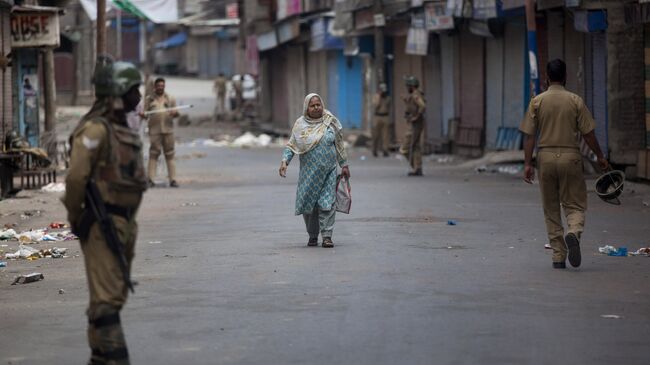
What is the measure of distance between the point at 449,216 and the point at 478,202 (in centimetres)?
224

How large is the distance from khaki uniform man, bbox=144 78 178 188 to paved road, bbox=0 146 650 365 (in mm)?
5179

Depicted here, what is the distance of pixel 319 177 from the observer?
13422 millimetres

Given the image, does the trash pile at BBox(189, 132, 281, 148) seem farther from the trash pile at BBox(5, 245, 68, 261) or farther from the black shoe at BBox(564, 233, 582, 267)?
the black shoe at BBox(564, 233, 582, 267)

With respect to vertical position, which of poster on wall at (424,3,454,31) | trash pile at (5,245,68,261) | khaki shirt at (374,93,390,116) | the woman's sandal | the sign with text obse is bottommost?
trash pile at (5,245,68,261)

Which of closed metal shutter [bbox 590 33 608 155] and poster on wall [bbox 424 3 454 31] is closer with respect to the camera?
closed metal shutter [bbox 590 33 608 155]

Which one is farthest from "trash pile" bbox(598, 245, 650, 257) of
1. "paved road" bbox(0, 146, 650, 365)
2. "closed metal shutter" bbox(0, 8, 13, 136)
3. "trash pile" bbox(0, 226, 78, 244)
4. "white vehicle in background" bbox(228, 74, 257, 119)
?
"white vehicle in background" bbox(228, 74, 257, 119)

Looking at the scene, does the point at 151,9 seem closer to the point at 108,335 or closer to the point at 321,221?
the point at 321,221

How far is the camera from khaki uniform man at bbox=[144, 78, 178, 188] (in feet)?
74.0

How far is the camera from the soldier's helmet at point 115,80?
7035mm

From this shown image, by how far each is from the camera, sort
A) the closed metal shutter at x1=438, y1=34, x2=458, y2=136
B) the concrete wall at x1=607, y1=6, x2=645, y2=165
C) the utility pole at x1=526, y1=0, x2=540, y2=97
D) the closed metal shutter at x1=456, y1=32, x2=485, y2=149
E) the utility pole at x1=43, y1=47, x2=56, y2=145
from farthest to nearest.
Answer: the closed metal shutter at x1=438, y1=34, x2=458, y2=136
the closed metal shutter at x1=456, y1=32, x2=485, y2=149
the utility pole at x1=43, y1=47, x2=56, y2=145
the utility pole at x1=526, y1=0, x2=540, y2=97
the concrete wall at x1=607, y1=6, x2=645, y2=165

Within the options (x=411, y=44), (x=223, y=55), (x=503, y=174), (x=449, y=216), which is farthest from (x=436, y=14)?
(x=223, y=55)

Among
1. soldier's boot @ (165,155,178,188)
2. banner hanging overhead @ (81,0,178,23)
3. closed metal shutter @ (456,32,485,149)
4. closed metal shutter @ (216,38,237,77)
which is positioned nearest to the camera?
soldier's boot @ (165,155,178,188)

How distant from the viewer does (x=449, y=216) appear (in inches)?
667

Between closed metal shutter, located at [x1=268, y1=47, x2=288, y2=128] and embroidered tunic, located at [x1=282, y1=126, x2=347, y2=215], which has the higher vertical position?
closed metal shutter, located at [x1=268, y1=47, x2=288, y2=128]
